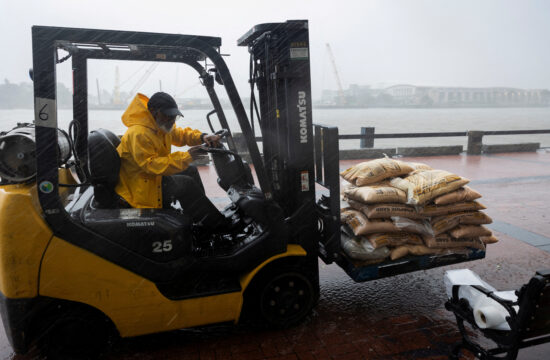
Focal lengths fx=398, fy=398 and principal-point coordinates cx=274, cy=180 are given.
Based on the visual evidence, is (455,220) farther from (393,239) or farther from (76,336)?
(76,336)

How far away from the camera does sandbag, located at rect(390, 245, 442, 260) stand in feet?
12.4

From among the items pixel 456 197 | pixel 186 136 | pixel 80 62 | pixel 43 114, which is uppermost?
pixel 80 62

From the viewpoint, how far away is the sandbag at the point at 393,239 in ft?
12.3

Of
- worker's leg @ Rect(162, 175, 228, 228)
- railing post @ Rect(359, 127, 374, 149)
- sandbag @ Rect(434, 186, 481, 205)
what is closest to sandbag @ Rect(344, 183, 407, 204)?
sandbag @ Rect(434, 186, 481, 205)

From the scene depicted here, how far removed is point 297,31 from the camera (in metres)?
3.31

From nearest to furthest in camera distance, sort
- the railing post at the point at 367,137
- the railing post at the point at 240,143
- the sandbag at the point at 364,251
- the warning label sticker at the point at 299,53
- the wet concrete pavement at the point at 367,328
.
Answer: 1. the wet concrete pavement at the point at 367,328
2. the warning label sticker at the point at 299,53
3. the sandbag at the point at 364,251
4. the railing post at the point at 240,143
5. the railing post at the point at 367,137

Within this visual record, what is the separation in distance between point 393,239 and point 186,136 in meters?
2.24

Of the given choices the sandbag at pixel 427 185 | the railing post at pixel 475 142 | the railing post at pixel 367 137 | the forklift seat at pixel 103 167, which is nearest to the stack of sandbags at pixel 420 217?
the sandbag at pixel 427 185

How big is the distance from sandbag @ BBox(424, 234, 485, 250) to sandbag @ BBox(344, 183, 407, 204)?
465mm

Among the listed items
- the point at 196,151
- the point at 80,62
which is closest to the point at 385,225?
the point at 196,151

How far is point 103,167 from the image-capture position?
9.53 feet

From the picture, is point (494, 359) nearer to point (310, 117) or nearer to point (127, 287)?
point (310, 117)

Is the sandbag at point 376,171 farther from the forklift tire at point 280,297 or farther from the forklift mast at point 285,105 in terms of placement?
the forklift tire at point 280,297

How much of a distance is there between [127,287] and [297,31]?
2.43 m
